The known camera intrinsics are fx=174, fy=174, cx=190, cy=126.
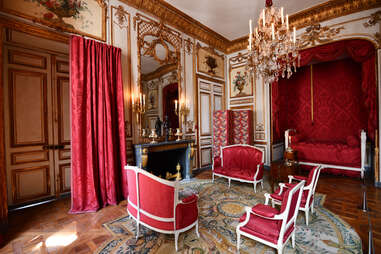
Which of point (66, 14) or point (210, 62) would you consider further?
point (210, 62)

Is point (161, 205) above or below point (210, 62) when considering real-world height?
below

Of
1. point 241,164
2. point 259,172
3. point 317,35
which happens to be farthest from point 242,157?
point 317,35

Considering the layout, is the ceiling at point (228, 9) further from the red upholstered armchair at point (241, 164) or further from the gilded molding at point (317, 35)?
the red upholstered armchair at point (241, 164)

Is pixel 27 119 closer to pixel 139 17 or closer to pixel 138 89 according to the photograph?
pixel 138 89

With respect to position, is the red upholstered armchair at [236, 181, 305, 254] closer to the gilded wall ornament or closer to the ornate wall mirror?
the ornate wall mirror

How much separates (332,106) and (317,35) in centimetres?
242

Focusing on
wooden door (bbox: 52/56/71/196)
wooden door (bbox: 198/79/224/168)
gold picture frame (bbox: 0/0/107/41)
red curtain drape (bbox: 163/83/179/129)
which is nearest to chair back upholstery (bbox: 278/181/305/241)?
A: red curtain drape (bbox: 163/83/179/129)

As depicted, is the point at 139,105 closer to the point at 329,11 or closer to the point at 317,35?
the point at 317,35

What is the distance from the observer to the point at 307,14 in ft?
14.5

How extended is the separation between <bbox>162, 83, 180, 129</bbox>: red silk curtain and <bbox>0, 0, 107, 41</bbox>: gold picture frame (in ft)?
5.62

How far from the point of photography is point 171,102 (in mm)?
4477

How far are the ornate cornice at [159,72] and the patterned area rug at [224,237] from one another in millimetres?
2742

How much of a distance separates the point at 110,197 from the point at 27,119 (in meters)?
2.14

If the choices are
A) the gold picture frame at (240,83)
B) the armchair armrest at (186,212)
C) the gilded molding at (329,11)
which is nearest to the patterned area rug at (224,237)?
the armchair armrest at (186,212)
